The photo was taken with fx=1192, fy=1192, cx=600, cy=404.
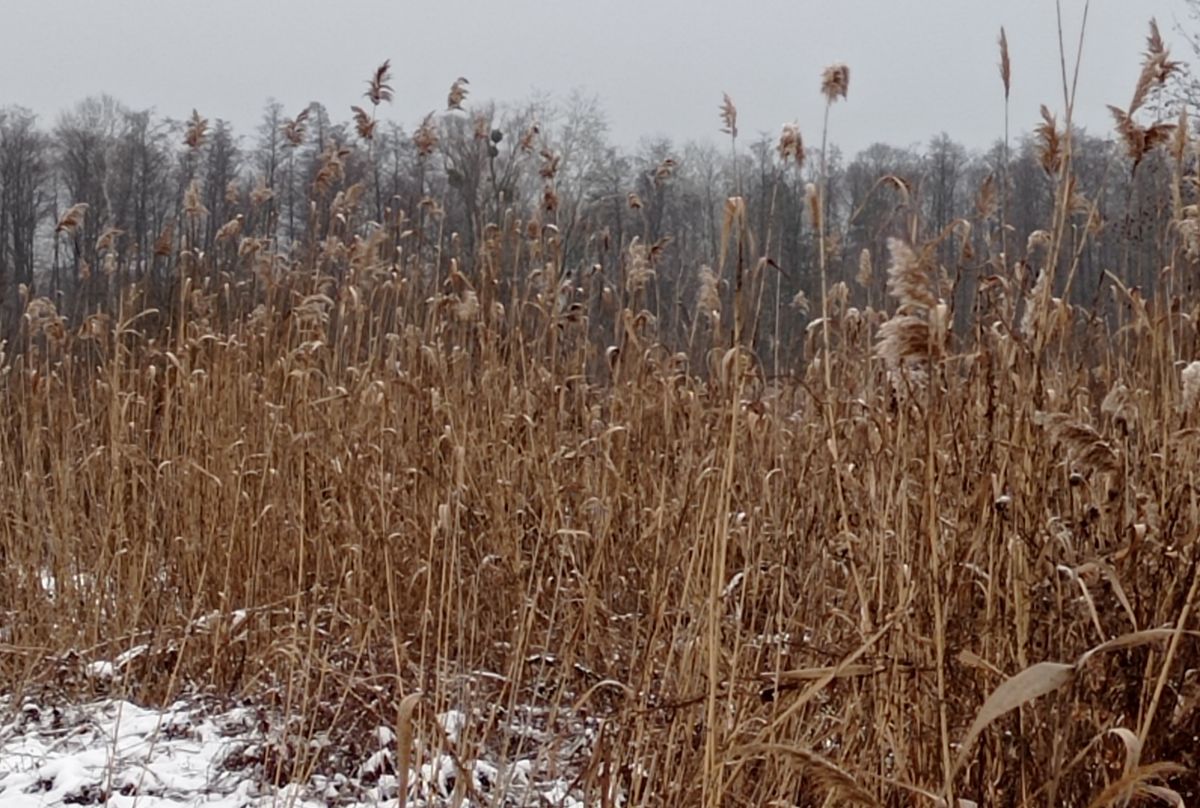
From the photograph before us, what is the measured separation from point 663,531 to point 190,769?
48.0 inches

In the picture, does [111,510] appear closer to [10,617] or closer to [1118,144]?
[10,617]

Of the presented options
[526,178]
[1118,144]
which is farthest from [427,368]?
[526,178]

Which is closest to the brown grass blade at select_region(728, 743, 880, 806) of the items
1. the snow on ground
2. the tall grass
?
the tall grass

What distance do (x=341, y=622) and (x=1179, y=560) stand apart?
2195 millimetres

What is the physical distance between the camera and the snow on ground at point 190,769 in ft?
8.23

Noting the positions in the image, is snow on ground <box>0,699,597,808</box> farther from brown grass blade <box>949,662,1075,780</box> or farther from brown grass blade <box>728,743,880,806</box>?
brown grass blade <box>949,662,1075,780</box>

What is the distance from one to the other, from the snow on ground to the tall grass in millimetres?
76

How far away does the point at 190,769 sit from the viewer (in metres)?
2.74

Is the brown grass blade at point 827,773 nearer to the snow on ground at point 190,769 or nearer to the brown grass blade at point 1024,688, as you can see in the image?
the brown grass blade at point 1024,688

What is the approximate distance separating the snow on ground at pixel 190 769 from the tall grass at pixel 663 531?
8 cm

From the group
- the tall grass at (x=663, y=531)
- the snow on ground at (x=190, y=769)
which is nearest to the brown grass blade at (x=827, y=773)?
the tall grass at (x=663, y=531)

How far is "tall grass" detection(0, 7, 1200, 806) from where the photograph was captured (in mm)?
1649

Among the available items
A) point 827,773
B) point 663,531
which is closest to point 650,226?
point 663,531

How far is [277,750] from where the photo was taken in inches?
104
